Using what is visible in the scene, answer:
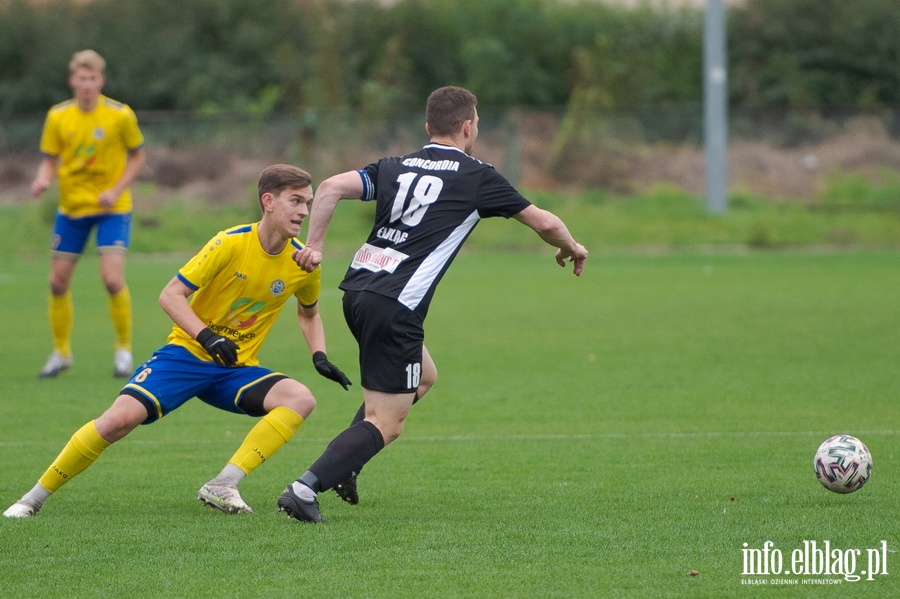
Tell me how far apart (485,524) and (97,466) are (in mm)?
2538

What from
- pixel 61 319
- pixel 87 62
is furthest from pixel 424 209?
pixel 61 319

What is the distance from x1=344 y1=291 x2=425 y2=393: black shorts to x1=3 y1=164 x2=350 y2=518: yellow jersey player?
20 centimetres

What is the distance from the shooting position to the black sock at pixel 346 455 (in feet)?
16.8

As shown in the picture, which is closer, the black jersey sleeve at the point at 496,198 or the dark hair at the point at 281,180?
the black jersey sleeve at the point at 496,198

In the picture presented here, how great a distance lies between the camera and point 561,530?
5031 millimetres

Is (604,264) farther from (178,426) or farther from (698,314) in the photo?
(178,426)

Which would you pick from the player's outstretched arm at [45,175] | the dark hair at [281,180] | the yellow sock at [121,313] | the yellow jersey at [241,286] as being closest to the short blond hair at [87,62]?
the player's outstretched arm at [45,175]

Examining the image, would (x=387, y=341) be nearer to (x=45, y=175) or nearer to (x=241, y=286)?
(x=241, y=286)

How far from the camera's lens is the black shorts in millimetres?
5207

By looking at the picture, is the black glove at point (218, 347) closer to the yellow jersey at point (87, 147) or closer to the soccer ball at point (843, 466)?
the soccer ball at point (843, 466)

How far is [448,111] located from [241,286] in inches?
47.4

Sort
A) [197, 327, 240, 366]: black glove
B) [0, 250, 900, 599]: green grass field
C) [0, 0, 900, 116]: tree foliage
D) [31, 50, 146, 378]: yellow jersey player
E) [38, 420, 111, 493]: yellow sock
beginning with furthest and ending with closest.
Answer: [0, 0, 900, 116]: tree foliage, [31, 50, 146, 378]: yellow jersey player, [38, 420, 111, 493]: yellow sock, [197, 327, 240, 366]: black glove, [0, 250, 900, 599]: green grass field

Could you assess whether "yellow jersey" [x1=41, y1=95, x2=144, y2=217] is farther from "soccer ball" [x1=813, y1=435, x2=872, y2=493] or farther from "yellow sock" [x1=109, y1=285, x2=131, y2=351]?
"soccer ball" [x1=813, y1=435, x2=872, y2=493]

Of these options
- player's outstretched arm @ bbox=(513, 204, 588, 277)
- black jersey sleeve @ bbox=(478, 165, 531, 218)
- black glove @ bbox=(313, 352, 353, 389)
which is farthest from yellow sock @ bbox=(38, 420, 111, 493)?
player's outstretched arm @ bbox=(513, 204, 588, 277)
